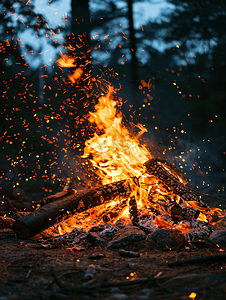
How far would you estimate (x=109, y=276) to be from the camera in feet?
6.83

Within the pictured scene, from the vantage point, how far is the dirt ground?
65.7 inches

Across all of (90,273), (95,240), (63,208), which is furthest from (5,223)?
(90,273)

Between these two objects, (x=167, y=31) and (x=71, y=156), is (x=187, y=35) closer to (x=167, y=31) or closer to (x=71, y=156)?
(x=167, y=31)

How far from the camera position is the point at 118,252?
3.02 meters

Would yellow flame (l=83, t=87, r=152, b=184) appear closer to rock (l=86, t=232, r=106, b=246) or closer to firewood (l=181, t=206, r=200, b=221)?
firewood (l=181, t=206, r=200, b=221)

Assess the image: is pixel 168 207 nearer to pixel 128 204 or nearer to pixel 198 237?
pixel 128 204

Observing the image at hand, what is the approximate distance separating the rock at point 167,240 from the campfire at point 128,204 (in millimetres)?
193

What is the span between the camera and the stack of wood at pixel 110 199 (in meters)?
3.71

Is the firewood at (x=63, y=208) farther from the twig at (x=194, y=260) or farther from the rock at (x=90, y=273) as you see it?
the twig at (x=194, y=260)

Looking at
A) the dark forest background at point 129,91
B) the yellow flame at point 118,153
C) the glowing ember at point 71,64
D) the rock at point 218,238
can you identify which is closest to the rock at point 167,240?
the rock at point 218,238

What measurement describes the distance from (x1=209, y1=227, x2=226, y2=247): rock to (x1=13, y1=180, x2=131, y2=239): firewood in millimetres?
1944

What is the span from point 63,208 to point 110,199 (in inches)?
42.3

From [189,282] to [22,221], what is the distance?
2774 mm

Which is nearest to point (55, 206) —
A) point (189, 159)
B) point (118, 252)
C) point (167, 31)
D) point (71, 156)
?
point (118, 252)
